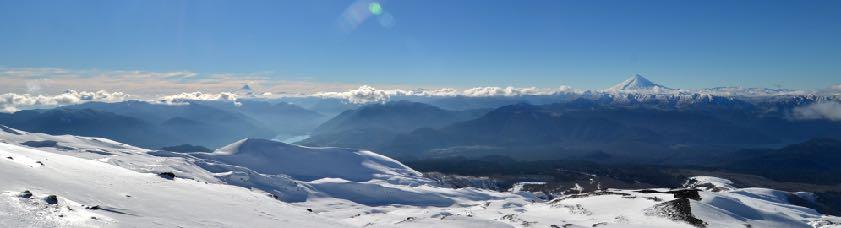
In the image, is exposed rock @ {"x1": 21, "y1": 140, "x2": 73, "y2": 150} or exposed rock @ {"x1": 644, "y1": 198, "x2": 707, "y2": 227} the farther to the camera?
exposed rock @ {"x1": 21, "y1": 140, "x2": 73, "y2": 150}

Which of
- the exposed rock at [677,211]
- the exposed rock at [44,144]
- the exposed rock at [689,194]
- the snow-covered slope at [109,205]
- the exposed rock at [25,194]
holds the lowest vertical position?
the exposed rock at [44,144]

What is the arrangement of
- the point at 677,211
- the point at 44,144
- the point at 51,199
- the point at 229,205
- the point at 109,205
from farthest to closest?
the point at 44,144 → the point at 677,211 → the point at 229,205 → the point at 109,205 → the point at 51,199

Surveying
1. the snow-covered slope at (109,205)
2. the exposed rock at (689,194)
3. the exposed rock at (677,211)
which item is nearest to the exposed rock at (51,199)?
the snow-covered slope at (109,205)

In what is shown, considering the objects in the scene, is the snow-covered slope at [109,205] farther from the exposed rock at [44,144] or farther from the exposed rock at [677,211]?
the exposed rock at [44,144]

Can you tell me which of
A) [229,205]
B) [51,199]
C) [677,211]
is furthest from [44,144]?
[677,211]

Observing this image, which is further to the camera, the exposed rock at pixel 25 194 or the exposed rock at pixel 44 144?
the exposed rock at pixel 44 144

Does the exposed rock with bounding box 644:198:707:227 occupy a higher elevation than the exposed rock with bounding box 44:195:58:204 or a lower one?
lower

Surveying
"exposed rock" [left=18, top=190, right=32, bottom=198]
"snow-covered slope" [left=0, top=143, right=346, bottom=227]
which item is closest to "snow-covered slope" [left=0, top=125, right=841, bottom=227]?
"snow-covered slope" [left=0, top=143, right=346, bottom=227]

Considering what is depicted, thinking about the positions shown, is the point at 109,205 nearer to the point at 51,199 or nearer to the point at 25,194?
the point at 51,199

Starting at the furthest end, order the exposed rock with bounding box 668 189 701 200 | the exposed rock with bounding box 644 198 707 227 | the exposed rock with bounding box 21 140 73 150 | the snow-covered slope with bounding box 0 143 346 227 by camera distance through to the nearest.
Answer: the exposed rock with bounding box 21 140 73 150 → the exposed rock with bounding box 668 189 701 200 → the exposed rock with bounding box 644 198 707 227 → the snow-covered slope with bounding box 0 143 346 227

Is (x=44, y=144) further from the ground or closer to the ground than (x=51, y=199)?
closer to the ground

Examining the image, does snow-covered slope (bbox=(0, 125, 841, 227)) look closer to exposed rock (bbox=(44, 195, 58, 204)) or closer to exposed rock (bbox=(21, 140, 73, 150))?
exposed rock (bbox=(44, 195, 58, 204))
